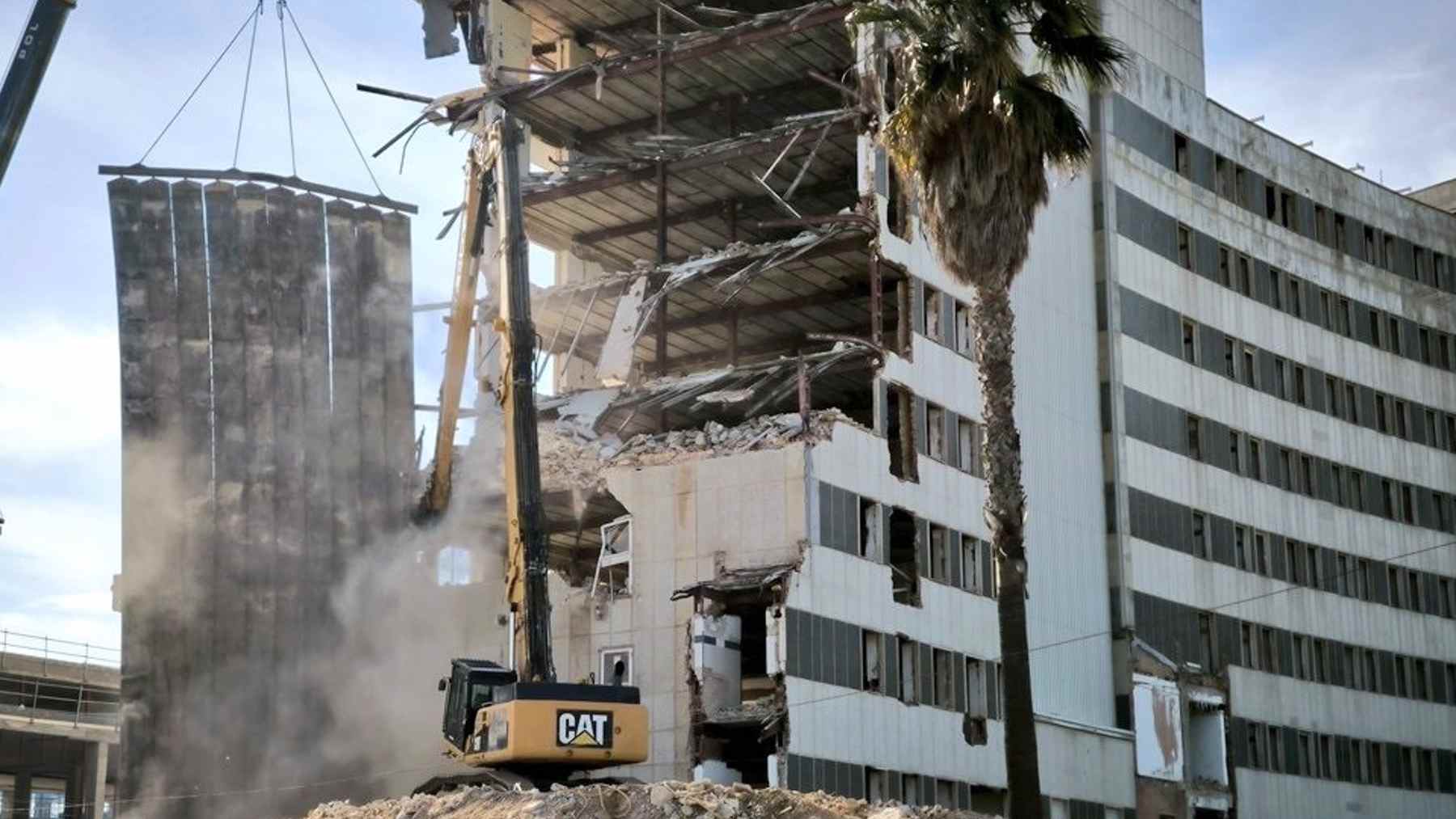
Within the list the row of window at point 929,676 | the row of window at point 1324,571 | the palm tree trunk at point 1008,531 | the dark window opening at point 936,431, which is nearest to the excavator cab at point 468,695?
the palm tree trunk at point 1008,531

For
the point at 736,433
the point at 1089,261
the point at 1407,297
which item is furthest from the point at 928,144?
the point at 1407,297

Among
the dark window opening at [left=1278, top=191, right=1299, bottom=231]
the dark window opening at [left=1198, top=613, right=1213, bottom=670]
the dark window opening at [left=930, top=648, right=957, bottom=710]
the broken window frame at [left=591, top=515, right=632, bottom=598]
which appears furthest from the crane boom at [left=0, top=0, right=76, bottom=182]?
the dark window opening at [left=1278, top=191, right=1299, bottom=231]

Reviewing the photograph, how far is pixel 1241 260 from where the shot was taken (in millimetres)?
68750

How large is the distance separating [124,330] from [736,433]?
15.0 m

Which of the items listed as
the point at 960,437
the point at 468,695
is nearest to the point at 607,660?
the point at 960,437

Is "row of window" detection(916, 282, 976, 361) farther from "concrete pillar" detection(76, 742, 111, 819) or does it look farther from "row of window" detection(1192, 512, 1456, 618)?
"concrete pillar" detection(76, 742, 111, 819)

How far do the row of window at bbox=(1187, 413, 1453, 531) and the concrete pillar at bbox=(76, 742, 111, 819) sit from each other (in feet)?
124

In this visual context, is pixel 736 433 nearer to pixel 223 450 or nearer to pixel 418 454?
pixel 418 454

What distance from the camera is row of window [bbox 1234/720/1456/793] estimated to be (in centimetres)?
6488

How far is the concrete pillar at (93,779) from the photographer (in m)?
67.6

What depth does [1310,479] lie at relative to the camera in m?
69.9

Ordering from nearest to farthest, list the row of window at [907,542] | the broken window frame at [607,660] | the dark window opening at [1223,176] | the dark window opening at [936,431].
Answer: the row of window at [907,542]
the broken window frame at [607,660]
the dark window opening at [936,431]
the dark window opening at [1223,176]

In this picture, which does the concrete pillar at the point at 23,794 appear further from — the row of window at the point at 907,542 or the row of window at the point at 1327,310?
the row of window at the point at 1327,310

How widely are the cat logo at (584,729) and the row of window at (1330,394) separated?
3464cm
